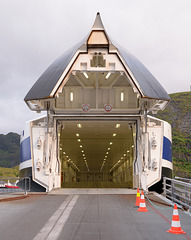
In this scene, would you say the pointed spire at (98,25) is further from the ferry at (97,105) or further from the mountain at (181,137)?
the mountain at (181,137)

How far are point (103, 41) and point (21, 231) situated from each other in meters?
11.4

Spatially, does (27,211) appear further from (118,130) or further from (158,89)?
(118,130)

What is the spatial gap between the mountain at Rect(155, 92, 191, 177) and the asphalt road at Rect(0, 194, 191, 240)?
132 m

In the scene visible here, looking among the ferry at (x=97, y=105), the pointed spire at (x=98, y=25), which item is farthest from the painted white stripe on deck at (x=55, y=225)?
the pointed spire at (x=98, y=25)

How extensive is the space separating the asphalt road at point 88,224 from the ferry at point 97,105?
7222 mm

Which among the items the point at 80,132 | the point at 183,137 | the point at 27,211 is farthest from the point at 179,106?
the point at 27,211

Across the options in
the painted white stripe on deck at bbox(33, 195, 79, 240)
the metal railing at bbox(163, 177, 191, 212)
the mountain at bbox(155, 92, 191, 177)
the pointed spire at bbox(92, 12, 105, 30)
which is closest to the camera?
the painted white stripe on deck at bbox(33, 195, 79, 240)

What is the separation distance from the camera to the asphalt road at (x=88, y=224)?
723 cm

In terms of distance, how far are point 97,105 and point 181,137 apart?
15858 centimetres

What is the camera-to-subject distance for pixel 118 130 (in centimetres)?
2522

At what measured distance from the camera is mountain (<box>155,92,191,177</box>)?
149025 millimetres

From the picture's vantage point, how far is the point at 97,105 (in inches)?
805

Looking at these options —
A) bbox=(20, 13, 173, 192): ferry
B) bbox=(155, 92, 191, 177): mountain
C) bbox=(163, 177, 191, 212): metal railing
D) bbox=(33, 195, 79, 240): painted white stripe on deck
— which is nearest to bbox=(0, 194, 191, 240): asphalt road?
bbox=(33, 195, 79, 240): painted white stripe on deck

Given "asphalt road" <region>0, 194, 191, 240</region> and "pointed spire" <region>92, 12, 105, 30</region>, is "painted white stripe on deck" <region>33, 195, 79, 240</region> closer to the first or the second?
"asphalt road" <region>0, 194, 191, 240</region>
